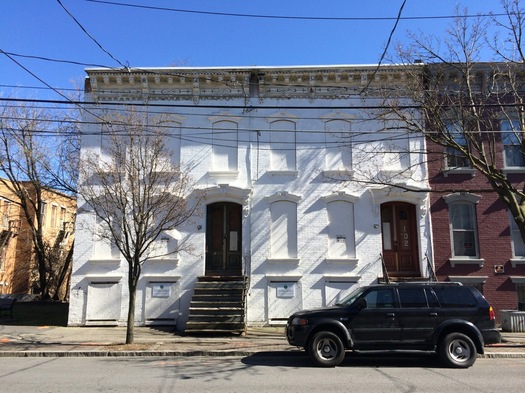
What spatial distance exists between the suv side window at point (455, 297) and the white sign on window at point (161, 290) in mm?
9113

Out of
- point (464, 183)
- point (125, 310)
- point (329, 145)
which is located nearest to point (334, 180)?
point (329, 145)

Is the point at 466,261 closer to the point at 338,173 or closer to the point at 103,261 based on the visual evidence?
the point at 338,173

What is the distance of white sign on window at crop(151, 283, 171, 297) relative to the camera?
15.2 meters

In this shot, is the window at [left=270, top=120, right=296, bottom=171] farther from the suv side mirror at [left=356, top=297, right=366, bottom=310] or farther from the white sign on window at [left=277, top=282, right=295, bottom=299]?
the suv side mirror at [left=356, top=297, right=366, bottom=310]

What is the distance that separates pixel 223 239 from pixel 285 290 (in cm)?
288

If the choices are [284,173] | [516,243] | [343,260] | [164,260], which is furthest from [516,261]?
[164,260]

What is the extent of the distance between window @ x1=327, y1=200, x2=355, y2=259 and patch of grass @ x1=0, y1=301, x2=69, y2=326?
32.4 ft

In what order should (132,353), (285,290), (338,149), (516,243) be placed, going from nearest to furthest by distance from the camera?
(132,353) < (285,290) < (516,243) < (338,149)

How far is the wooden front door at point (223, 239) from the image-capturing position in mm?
15812

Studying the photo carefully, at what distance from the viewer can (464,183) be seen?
15992 millimetres

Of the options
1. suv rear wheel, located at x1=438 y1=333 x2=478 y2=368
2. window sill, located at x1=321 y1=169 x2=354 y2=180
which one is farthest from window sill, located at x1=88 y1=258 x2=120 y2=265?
suv rear wheel, located at x1=438 y1=333 x2=478 y2=368

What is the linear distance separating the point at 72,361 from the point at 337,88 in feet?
40.4

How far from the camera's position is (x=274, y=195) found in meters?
15.8

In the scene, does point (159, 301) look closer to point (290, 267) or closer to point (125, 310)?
point (125, 310)
